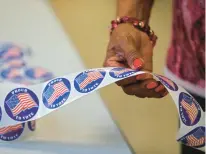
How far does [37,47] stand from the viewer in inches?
30.0

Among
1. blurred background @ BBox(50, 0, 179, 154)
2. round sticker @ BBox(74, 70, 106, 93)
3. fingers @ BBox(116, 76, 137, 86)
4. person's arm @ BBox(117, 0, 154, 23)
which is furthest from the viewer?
blurred background @ BBox(50, 0, 179, 154)

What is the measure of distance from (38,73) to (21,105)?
0.18 meters

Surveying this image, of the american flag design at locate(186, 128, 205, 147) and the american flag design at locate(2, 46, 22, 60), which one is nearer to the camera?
the american flag design at locate(186, 128, 205, 147)

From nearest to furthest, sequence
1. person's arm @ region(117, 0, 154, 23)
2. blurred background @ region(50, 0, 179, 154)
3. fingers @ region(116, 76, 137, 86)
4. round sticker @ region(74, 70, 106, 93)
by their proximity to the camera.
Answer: round sticker @ region(74, 70, 106, 93), fingers @ region(116, 76, 137, 86), person's arm @ region(117, 0, 154, 23), blurred background @ region(50, 0, 179, 154)

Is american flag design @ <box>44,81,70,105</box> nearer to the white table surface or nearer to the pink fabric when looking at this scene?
the white table surface

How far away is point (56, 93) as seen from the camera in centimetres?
51

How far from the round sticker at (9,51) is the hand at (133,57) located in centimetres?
17

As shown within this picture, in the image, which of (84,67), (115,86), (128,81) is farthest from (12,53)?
(115,86)

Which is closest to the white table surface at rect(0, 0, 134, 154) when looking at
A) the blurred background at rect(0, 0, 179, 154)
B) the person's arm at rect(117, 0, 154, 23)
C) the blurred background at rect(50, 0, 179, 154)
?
the blurred background at rect(0, 0, 179, 154)

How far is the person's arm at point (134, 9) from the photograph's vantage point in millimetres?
718

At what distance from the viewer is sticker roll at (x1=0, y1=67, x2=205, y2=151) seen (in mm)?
507

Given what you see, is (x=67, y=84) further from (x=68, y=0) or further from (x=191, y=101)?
(x=68, y=0)

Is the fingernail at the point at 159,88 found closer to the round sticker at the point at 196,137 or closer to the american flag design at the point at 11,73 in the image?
the round sticker at the point at 196,137

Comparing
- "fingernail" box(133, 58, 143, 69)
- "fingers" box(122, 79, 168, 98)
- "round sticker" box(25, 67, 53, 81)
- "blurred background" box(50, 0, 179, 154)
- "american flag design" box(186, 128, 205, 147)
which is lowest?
"blurred background" box(50, 0, 179, 154)
